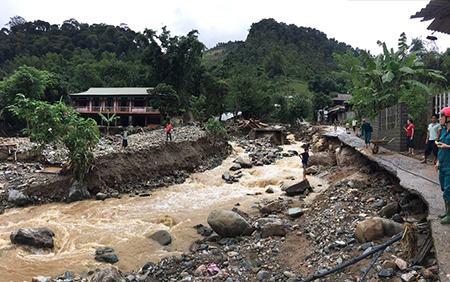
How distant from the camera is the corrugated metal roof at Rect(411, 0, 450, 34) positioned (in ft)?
15.9

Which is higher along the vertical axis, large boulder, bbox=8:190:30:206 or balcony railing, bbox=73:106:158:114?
balcony railing, bbox=73:106:158:114


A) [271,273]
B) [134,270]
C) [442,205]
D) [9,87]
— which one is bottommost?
[134,270]

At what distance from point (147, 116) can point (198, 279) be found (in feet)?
111

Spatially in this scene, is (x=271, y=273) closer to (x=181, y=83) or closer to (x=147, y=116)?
(x=147, y=116)

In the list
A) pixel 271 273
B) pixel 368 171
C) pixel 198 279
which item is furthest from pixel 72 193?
pixel 368 171

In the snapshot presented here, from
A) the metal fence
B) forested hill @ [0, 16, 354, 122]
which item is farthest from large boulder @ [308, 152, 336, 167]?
forested hill @ [0, 16, 354, 122]

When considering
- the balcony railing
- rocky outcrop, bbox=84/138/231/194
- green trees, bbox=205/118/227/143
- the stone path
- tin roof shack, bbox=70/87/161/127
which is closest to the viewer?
the stone path

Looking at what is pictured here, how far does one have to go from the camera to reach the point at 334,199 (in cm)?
895

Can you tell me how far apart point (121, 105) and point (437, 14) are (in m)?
36.5

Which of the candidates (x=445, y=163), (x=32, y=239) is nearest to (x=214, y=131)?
(x=32, y=239)

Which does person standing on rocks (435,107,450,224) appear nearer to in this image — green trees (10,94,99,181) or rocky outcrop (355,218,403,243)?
rocky outcrop (355,218,403,243)

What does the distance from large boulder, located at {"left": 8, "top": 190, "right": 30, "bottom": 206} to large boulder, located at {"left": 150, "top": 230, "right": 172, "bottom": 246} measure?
665 centimetres

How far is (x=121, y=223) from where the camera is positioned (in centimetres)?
977

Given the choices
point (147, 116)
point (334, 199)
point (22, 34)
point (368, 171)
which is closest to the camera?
point (334, 199)
